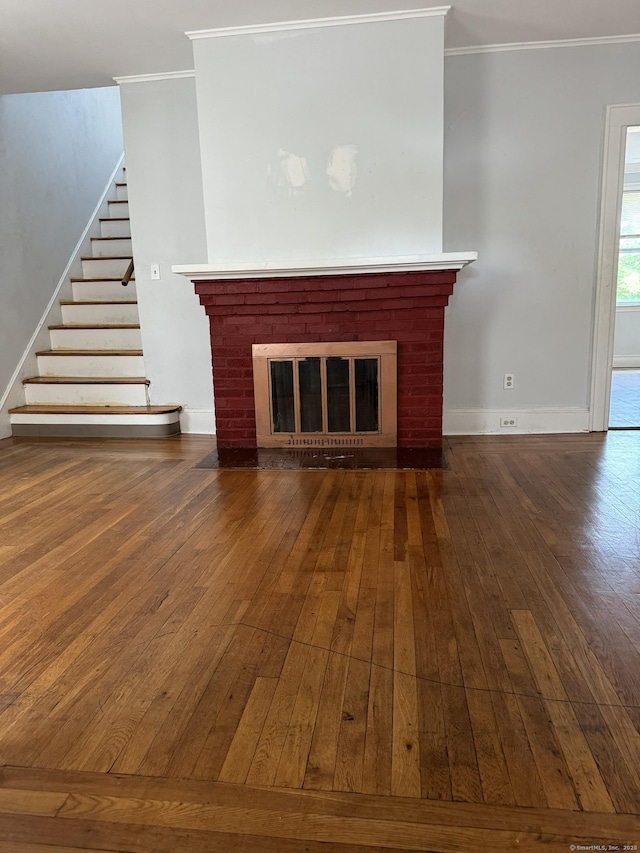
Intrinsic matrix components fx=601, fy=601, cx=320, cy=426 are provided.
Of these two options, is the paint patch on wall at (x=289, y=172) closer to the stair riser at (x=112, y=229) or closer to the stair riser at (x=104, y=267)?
→ the stair riser at (x=104, y=267)

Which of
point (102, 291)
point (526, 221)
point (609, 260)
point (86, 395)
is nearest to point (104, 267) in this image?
point (102, 291)

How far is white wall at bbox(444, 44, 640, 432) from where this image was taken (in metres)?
3.81

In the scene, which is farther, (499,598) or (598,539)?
(598,539)

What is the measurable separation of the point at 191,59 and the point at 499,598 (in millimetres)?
3758

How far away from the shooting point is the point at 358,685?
1.56 meters

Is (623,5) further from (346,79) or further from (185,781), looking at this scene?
(185,781)

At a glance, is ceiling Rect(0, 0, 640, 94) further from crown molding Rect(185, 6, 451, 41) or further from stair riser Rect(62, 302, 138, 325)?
stair riser Rect(62, 302, 138, 325)

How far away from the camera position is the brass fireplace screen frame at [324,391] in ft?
12.3

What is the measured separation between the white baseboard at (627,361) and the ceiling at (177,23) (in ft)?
15.2

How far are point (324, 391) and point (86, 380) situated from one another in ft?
6.68

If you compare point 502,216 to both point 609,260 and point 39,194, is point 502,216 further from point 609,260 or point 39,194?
point 39,194

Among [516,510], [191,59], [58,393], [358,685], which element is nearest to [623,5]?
[191,59]

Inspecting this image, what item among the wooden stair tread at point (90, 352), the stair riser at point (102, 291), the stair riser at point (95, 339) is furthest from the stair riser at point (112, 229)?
the wooden stair tread at point (90, 352)

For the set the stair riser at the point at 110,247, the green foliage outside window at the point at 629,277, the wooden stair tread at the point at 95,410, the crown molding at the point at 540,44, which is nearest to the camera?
the crown molding at the point at 540,44
